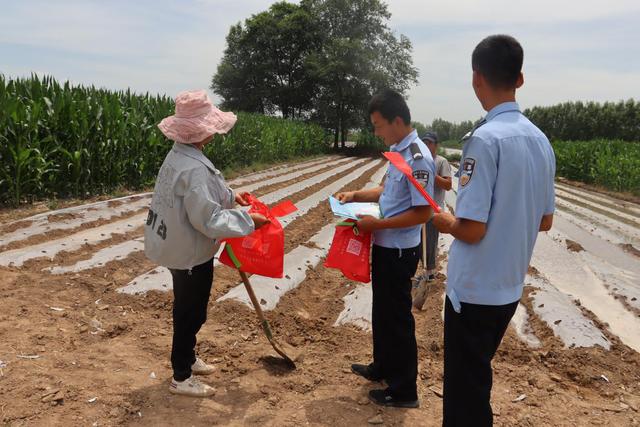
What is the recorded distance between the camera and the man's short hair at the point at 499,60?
1.60m

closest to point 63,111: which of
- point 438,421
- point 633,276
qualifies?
point 438,421

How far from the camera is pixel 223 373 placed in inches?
118

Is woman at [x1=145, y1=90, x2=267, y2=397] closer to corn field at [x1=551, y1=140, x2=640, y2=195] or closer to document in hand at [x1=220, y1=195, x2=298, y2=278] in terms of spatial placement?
document in hand at [x1=220, y1=195, x2=298, y2=278]

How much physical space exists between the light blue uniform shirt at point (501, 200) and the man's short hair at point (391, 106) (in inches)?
30.4

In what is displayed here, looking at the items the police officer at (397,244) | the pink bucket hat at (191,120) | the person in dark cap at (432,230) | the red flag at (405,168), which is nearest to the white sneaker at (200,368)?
the police officer at (397,244)

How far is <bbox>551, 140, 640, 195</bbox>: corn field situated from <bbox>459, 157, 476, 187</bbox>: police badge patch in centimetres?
1576

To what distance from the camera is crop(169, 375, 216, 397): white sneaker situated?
262cm

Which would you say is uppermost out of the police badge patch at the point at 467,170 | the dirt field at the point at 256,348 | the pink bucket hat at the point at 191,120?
the pink bucket hat at the point at 191,120

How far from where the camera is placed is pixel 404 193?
7.91 ft

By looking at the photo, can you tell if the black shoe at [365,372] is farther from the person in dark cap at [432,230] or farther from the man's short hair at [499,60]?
the man's short hair at [499,60]

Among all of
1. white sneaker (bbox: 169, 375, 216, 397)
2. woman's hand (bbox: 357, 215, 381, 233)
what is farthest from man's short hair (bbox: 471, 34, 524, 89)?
white sneaker (bbox: 169, 375, 216, 397)

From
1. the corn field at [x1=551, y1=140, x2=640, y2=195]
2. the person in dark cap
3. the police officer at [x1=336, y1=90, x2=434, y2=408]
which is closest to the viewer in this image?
the police officer at [x1=336, y1=90, x2=434, y2=408]

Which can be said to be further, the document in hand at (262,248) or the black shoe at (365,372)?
the black shoe at (365,372)

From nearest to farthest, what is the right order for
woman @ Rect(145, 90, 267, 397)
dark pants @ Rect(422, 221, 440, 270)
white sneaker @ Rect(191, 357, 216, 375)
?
1. woman @ Rect(145, 90, 267, 397)
2. white sneaker @ Rect(191, 357, 216, 375)
3. dark pants @ Rect(422, 221, 440, 270)
